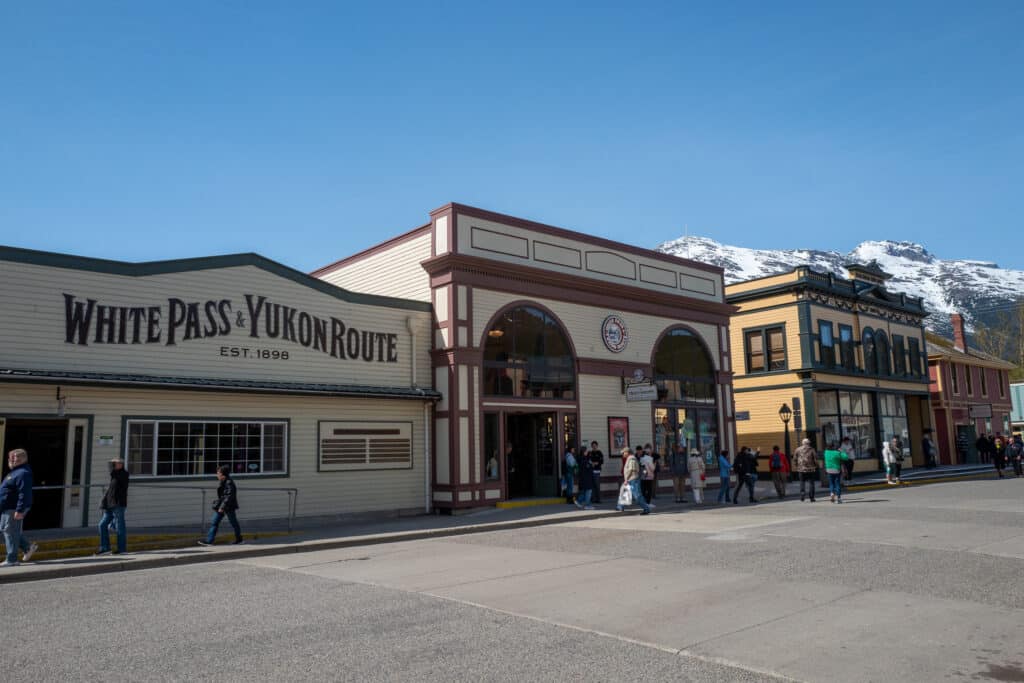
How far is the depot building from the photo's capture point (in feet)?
50.9

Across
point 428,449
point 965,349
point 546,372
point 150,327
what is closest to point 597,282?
point 546,372

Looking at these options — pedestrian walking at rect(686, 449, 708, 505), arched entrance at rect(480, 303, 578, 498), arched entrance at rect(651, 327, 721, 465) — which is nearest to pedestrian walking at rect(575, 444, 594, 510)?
arched entrance at rect(480, 303, 578, 498)

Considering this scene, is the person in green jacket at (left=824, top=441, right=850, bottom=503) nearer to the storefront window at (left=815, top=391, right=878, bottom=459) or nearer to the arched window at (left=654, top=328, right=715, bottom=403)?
the arched window at (left=654, top=328, right=715, bottom=403)

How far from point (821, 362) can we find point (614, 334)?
14.3 m

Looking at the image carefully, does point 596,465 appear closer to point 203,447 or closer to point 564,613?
point 203,447

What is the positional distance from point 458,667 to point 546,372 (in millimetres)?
16744

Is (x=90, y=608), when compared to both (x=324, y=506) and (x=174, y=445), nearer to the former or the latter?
(x=174, y=445)

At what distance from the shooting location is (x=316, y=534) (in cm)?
1588

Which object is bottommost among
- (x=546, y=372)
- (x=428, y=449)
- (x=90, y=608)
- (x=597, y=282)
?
(x=90, y=608)

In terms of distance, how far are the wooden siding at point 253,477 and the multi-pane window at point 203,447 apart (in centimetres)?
19

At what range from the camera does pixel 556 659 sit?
6199mm

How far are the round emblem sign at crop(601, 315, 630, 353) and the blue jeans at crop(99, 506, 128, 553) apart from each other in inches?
584

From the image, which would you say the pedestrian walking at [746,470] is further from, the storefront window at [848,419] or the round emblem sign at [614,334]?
the storefront window at [848,419]

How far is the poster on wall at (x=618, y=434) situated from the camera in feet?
78.1
